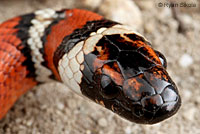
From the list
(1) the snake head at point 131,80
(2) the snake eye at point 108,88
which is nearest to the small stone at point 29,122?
(1) the snake head at point 131,80

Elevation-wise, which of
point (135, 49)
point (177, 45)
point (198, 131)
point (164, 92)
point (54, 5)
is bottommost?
point (198, 131)

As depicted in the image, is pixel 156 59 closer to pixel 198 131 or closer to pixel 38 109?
pixel 198 131

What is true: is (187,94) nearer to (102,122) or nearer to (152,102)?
(102,122)

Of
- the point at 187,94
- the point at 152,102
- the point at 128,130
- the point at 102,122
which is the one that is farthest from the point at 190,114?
the point at 152,102

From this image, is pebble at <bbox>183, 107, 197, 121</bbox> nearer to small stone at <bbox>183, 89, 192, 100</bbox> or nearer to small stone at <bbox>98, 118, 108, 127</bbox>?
small stone at <bbox>183, 89, 192, 100</bbox>

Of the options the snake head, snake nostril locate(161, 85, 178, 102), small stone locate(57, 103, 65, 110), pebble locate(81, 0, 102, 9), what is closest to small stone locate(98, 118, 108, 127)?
small stone locate(57, 103, 65, 110)

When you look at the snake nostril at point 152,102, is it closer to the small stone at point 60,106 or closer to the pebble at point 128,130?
the pebble at point 128,130

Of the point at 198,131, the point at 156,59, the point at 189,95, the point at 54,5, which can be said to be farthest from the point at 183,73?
the point at 54,5
